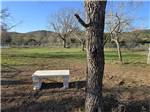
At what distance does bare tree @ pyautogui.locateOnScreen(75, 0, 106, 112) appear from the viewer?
488 cm

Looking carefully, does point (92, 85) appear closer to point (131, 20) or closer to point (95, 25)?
point (95, 25)

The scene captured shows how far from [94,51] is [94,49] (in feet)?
0.12

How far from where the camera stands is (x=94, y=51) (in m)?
4.98

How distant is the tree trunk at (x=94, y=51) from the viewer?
488cm

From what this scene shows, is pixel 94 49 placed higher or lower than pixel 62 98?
higher

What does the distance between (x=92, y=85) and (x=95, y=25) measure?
3.76ft

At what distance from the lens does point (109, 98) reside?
7180 millimetres

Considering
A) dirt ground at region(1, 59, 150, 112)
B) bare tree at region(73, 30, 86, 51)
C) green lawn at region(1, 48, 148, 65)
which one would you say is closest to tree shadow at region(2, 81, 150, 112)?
dirt ground at region(1, 59, 150, 112)

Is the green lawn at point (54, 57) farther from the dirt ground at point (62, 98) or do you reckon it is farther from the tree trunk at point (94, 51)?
the tree trunk at point (94, 51)

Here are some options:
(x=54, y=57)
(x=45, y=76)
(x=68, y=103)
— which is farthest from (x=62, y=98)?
(x=54, y=57)

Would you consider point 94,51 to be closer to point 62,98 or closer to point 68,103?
point 68,103

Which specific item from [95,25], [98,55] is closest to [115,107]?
[98,55]

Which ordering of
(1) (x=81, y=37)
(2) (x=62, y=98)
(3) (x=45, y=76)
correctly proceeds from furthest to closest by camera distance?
(1) (x=81, y=37), (3) (x=45, y=76), (2) (x=62, y=98)

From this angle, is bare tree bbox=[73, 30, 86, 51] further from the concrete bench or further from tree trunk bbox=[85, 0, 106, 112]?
tree trunk bbox=[85, 0, 106, 112]
